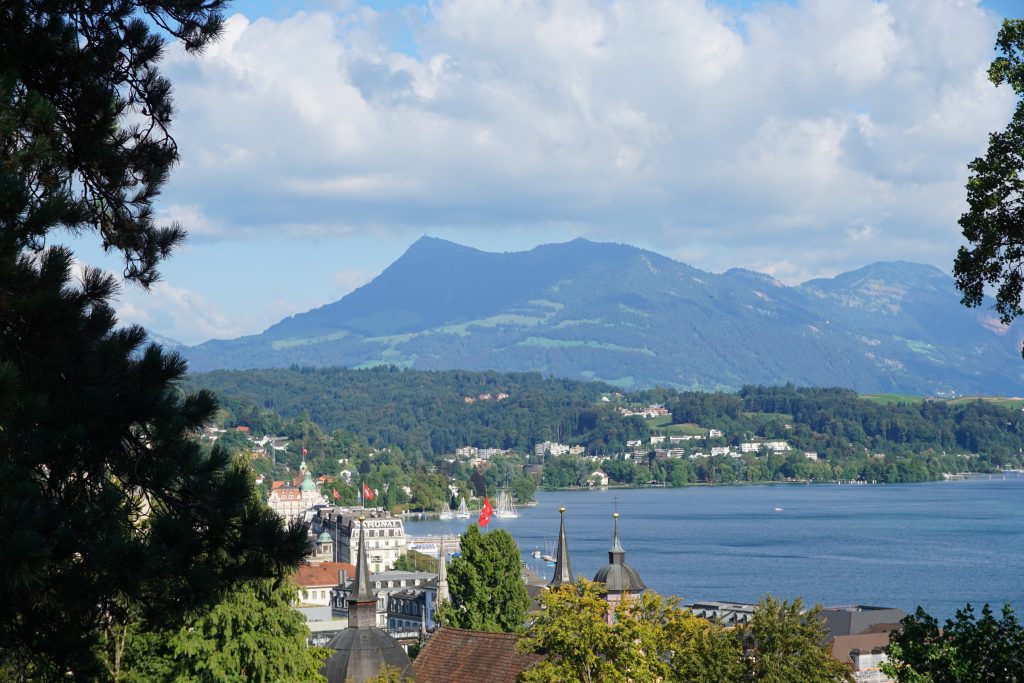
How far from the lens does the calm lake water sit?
79.2 meters

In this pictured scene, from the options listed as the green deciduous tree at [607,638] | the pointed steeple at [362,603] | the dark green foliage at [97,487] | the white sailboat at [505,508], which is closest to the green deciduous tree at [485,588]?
the pointed steeple at [362,603]

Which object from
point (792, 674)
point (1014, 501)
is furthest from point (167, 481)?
point (1014, 501)

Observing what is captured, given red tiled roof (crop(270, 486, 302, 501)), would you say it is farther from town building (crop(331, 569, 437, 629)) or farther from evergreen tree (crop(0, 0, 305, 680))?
evergreen tree (crop(0, 0, 305, 680))

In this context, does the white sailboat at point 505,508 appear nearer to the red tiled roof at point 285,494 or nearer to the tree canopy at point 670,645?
the red tiled roof at point 285,494

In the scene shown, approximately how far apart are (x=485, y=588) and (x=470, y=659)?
55.1ft

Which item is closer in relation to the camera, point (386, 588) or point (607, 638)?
point (607, 638)

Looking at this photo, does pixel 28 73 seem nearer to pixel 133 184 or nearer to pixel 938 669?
pixel 133 184

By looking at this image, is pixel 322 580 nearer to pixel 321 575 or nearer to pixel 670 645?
pixel 321 575

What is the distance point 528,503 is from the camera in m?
191

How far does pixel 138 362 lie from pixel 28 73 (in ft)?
7.09

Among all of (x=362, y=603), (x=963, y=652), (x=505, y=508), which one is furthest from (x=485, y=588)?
(x=505, y=508)

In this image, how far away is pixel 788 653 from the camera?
21781mm

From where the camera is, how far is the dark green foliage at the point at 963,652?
13.8 metres

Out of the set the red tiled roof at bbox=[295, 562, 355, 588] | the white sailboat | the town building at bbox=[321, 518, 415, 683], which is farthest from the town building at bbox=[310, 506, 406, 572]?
the town building at bbox=[321, 518, 415, 683]
